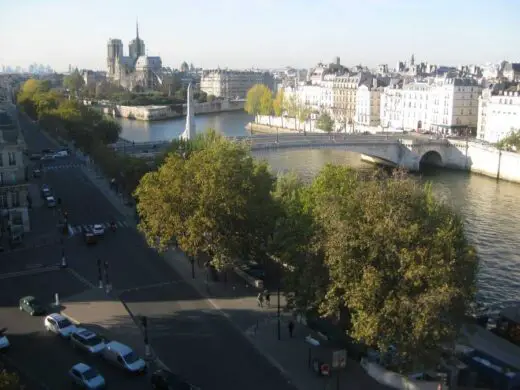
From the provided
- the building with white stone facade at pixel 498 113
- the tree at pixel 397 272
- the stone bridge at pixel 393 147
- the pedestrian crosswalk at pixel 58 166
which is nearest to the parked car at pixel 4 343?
the tree at pixel 397 272

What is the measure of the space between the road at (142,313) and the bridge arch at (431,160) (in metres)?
37.3

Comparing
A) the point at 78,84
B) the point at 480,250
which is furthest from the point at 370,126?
the point at 78,84

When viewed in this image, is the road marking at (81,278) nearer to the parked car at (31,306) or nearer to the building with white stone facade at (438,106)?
the parked car at (31,306)

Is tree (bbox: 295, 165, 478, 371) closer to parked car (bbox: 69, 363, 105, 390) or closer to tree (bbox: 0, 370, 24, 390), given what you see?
parked car (bbox: 69, 363, 105, 390)

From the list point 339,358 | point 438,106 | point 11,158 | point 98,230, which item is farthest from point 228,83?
point 339,358

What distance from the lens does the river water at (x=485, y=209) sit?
26.0m

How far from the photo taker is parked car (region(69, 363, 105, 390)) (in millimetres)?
14000

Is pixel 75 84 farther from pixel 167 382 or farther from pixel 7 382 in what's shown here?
pixel 7 382

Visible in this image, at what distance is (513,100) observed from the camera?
5900 cm

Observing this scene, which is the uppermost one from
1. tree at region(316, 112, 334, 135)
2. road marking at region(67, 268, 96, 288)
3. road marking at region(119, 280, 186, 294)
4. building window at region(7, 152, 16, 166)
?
building window at region(7, 152, 16, 166)

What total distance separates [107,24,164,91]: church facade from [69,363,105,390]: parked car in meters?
139

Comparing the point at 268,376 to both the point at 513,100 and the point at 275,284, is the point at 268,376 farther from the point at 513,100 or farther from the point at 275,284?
the point at 513,100

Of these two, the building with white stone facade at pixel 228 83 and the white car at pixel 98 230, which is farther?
the building with white stone facade at pixel 228 83

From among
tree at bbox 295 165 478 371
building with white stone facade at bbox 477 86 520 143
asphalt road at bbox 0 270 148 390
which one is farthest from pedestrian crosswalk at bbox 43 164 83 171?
building with white stone facade at bbox 477 86 520 143
